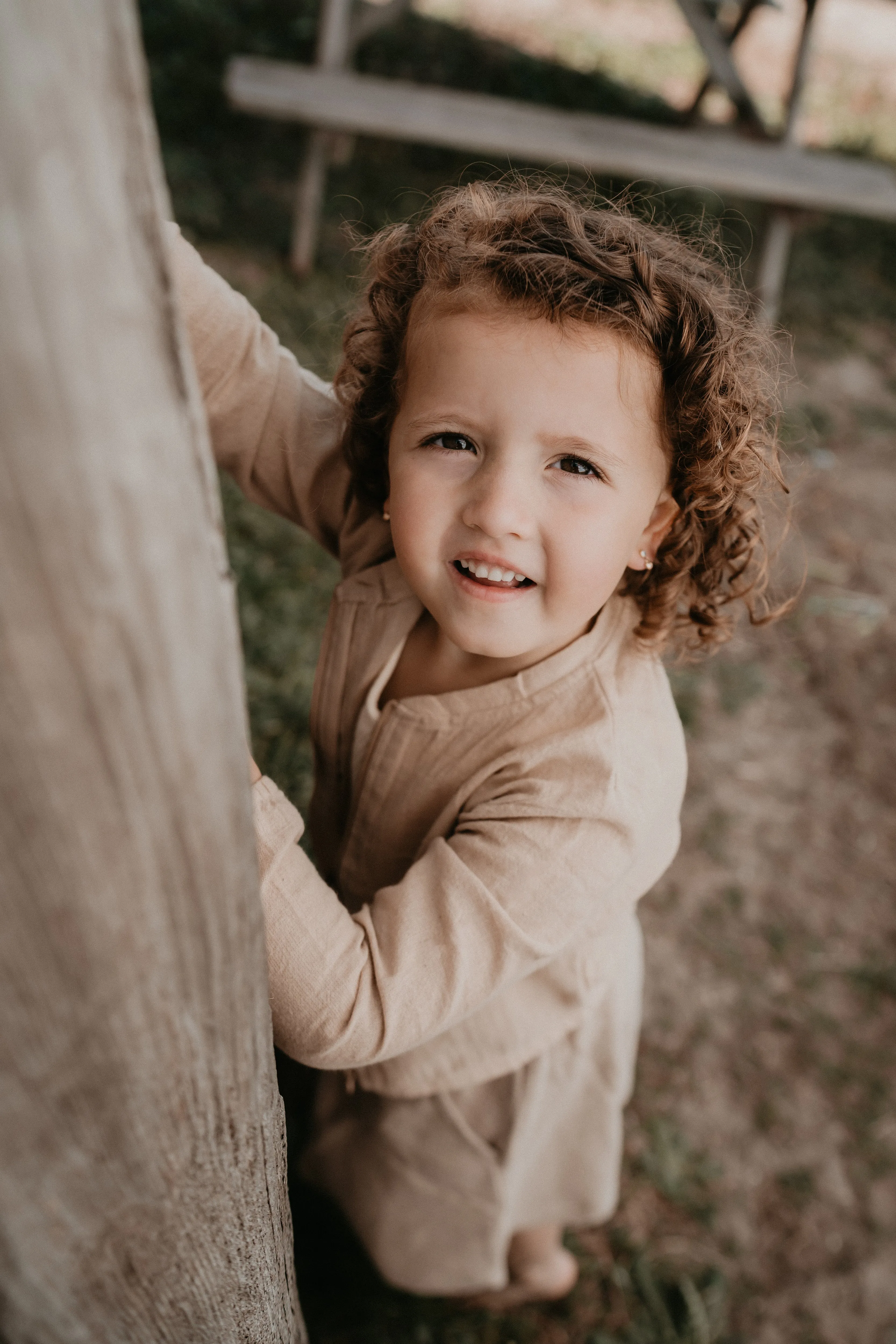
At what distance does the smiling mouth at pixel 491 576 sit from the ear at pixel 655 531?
179mm

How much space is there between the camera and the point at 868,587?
3.56 meters

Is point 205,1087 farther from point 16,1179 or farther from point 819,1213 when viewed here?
point 819,1213

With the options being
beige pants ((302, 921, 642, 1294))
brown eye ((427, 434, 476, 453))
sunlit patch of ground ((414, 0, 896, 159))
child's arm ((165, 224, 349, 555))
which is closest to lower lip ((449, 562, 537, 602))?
brown eye ((427, 434, 476, 453))

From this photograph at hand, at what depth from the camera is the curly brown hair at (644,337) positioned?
101 centimetres

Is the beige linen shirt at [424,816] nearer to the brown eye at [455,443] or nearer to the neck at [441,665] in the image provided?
the neck at [441,665]

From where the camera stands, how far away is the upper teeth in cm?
98

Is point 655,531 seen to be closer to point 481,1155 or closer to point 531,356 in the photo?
point 531,356

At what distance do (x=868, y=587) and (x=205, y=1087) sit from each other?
11.3 feet

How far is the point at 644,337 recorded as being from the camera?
101 centimetres

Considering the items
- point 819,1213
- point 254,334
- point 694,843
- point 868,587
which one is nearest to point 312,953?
point 254,334

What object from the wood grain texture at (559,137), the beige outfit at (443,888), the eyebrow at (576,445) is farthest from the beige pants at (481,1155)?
the wood grain texture at (559,137)

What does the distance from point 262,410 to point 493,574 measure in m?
0.42

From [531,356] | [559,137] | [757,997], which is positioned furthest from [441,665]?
[559,137]

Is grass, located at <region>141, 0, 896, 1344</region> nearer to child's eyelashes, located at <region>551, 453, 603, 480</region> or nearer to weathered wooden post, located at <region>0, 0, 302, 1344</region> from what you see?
child's eyelashes, located at <region>551, 453, 603, 480</region>
